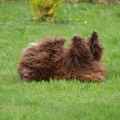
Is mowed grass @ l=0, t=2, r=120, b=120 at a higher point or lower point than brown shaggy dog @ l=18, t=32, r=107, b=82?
lower

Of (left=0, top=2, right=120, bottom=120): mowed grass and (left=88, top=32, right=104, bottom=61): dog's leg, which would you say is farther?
(left=88, top=32, right=104, bottom=61): dog's leg

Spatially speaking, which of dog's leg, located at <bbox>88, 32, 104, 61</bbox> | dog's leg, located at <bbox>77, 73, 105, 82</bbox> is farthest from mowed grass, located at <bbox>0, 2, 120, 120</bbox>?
dog's leg, located at <bbox>88, 32, 104, 61</bbox>

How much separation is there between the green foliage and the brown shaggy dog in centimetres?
677

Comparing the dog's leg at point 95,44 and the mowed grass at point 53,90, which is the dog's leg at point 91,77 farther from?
the dog's leg at point 95,44

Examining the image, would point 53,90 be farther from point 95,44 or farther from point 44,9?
point 44,9

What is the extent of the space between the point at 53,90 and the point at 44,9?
7800 millimetres

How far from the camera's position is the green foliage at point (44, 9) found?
1605cm

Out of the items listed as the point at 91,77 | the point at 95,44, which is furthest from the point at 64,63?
the point at 95,44

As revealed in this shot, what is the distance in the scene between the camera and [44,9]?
53.2 feet

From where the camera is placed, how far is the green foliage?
1605 centimetres

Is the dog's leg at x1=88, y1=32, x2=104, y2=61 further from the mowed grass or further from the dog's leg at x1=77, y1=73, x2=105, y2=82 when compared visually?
the mowed grass

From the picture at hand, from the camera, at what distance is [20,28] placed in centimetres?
1486

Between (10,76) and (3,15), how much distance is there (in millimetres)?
7380

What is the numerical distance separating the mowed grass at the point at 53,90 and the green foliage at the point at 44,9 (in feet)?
1.92
